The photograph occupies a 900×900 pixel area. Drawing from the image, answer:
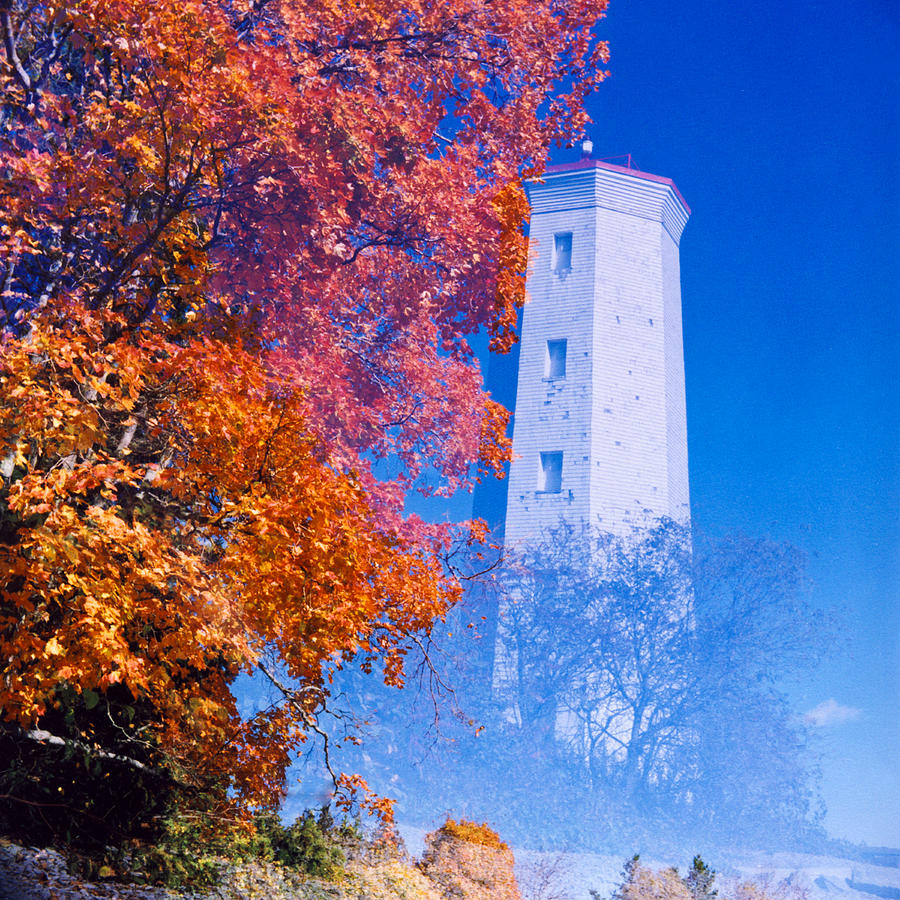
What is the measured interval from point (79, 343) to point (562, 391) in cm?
2212

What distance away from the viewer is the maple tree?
17.2 feet

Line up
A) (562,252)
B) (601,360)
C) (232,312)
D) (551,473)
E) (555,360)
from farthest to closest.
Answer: (562,252), (555,360), (601,360), (551,473), (232,312)


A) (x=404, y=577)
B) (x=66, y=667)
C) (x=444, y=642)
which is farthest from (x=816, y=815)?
(x=66, y=667)

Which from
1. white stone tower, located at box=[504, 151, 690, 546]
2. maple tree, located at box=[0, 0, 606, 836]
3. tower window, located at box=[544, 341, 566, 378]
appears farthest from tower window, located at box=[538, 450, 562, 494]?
maple tree, located at box=[0, 0, 606, 836]

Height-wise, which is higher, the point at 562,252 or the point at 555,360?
the point at 562,252

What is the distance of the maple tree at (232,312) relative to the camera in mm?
5242

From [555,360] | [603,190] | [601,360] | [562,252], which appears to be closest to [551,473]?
[601,360]

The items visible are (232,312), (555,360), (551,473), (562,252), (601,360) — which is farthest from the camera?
(562,252)

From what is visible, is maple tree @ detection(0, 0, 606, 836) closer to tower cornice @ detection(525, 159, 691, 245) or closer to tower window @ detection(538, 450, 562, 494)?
tower window @ detection(538, 450, 562, 494)

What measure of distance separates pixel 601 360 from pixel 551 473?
4.03m

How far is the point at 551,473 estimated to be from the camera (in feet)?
85.0

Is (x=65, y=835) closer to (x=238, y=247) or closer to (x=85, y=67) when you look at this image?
(x=238, y=247)

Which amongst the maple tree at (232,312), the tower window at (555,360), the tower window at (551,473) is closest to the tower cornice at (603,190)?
the tower window at (555,360)

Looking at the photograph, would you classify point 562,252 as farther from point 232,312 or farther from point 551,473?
point 232,312
